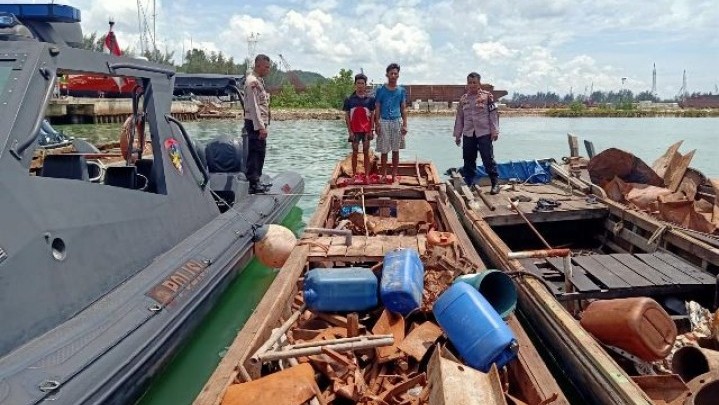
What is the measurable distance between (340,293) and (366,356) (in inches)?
22.5

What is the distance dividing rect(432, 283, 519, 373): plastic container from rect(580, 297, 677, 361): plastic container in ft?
3.47

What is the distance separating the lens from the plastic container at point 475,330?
335 cm

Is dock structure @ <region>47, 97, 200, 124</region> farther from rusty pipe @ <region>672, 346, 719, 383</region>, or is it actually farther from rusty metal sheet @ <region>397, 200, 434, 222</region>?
rusty pipe @ <region>672, 346, 719, 383</region>

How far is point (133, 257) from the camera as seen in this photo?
16.3 feet

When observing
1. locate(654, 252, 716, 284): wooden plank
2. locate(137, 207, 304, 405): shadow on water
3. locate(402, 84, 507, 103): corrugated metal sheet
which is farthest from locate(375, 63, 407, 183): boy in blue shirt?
locate(402, 84, 507, 103): corrugated metal sheet

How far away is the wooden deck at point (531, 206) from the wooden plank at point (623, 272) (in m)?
1.68

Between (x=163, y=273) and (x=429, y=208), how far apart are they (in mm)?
3369

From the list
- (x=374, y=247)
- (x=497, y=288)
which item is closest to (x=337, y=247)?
(x=374, y=247)

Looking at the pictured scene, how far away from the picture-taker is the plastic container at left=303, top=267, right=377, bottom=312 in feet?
13.9

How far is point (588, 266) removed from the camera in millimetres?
5742

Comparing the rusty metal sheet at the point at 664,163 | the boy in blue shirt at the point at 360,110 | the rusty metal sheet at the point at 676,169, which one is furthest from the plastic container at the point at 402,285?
the rusty metal sheet at the point at 664,163

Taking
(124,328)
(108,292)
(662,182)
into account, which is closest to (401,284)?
(124,328)

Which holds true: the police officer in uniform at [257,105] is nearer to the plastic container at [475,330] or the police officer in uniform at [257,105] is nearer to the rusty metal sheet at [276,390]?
the plastic container at [475,330]

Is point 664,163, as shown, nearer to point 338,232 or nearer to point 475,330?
point 338,232
